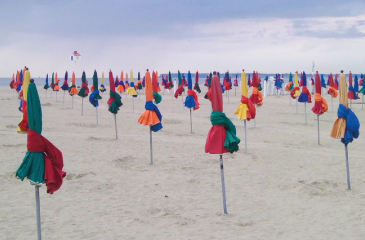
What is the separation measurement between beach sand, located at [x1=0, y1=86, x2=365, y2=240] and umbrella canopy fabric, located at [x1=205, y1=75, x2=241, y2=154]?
140 cm

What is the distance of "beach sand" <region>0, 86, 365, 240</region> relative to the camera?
6.61 metres

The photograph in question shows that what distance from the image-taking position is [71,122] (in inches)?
800

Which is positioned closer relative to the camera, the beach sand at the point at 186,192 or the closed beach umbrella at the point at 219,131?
the beach sand at the point at 186,192

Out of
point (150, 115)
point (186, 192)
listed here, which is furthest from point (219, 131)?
point (150, 115)

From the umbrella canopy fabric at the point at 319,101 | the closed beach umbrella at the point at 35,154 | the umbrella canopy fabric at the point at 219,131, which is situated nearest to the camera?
the closed beach umbrella at the point at 35,154

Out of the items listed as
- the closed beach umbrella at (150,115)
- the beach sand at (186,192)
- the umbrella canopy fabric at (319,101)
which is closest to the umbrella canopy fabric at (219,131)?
the beach sand at (186,192)

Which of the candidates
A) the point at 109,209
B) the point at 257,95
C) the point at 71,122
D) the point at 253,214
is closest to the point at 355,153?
the point at 257,95

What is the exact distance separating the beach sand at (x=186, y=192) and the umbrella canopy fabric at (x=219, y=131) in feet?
4.61

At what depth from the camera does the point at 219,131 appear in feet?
23.1

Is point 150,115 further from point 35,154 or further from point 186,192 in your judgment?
point 35,154

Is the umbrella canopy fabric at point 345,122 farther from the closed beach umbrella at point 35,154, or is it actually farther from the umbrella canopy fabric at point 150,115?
the closed beach umbrella at point 35,154

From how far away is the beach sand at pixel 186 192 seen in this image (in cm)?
661

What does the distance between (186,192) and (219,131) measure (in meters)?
2.51

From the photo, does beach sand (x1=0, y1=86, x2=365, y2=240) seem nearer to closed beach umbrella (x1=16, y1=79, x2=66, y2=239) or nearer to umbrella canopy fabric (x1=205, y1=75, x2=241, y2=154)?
umbrella canopy fabric (x1=205, y1=75, x2=241, y2=154)
